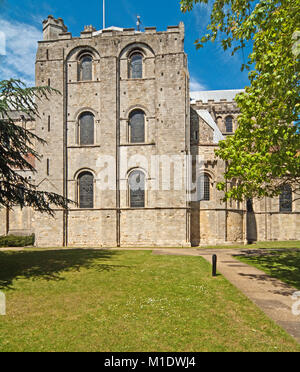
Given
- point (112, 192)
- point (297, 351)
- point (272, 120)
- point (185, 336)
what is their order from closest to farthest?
point (297, 351) < point (185, 336) < point (272, 120) < point (112, 192)

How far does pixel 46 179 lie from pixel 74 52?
450 inches

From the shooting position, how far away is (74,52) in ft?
72.9

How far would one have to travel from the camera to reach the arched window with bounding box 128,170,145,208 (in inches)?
834

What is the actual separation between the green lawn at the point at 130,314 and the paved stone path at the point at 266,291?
0.98ft

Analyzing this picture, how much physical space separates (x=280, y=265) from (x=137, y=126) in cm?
1509

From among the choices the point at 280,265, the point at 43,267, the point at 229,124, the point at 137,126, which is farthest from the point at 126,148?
the point at 229,124

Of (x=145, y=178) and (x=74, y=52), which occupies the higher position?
(x=74, y=52)

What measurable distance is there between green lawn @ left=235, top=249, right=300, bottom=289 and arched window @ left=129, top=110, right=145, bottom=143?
493 inches

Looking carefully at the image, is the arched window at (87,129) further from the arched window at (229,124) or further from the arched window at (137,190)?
the arched window at (229,124)

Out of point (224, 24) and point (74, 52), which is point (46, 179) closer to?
point (74, 52)

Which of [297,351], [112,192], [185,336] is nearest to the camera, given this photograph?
[297,351]

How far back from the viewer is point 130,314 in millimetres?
6227

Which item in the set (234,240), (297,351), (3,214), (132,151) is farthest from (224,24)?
(3,214)

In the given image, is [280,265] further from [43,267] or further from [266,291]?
[43,267]
